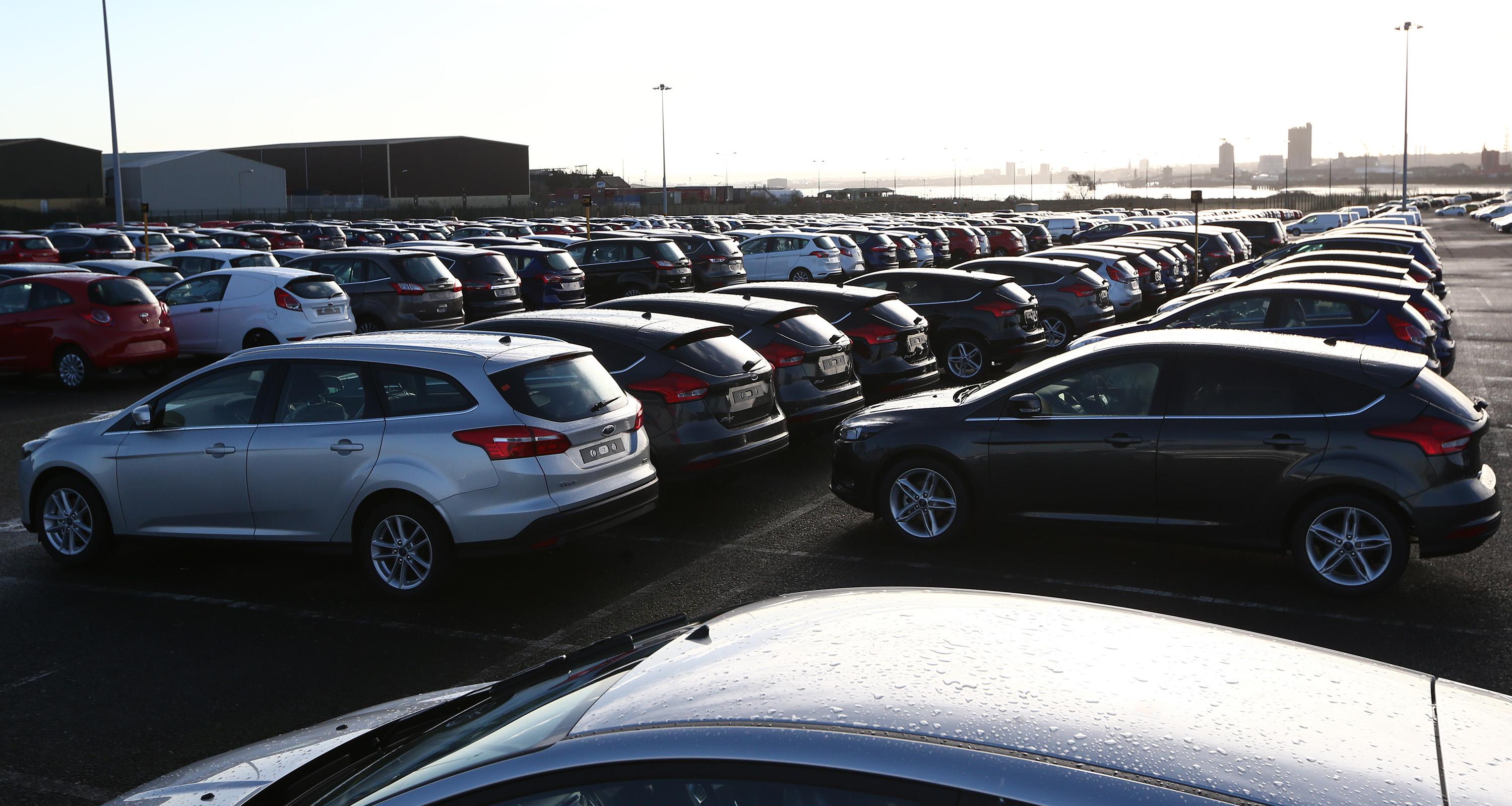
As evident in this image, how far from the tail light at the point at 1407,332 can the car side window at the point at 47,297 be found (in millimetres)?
16195

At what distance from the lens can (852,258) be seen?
31.7m

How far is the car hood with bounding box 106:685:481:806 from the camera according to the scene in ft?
10.2

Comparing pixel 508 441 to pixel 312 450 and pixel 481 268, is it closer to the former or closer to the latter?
pixel 312 450

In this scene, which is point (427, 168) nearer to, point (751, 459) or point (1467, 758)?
point (751, 459)

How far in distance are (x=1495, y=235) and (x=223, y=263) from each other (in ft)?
214

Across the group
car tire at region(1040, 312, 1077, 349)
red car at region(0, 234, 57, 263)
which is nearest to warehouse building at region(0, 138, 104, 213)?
red car at region(0, 234, 57, 263)

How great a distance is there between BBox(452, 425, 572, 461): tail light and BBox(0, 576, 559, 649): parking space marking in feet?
3.35

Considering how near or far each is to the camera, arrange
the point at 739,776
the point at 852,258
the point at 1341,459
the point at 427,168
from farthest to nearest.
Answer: the point at 427,168, the point at 852,258, the point at 1341,459, the point at 739,776

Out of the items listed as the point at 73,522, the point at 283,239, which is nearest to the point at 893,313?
the point at 73,522

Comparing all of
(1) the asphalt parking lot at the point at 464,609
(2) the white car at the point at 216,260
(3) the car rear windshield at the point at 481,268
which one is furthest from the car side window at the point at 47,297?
(1) the asphalt parking lot at the point at 464,609

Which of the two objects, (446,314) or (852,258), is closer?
(446,314)

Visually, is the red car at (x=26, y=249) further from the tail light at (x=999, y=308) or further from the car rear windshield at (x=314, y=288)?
the tail light at (x=999, y=308)

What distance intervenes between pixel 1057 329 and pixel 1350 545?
12298mm

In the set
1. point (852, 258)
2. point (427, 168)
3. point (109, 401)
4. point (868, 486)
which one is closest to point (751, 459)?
point (868, 486)
